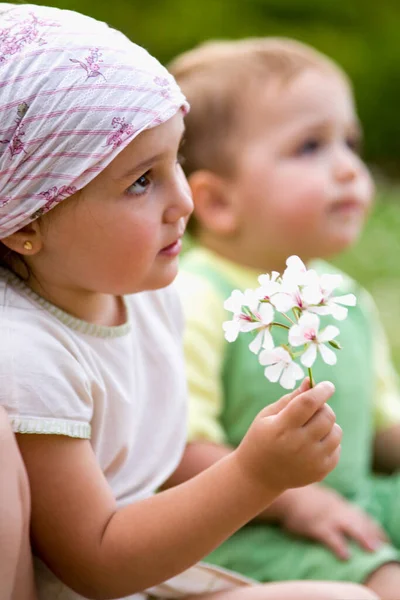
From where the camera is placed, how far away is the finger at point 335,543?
216cm

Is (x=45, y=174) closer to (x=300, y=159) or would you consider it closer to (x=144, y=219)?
(x=144, y=219)

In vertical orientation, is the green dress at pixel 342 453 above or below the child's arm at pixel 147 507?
below

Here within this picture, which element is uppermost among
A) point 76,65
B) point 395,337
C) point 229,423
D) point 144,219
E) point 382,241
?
point 76,65

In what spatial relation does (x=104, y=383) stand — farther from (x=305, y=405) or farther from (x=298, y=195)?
(x=298, y=195)

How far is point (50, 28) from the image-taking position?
4.95 ft

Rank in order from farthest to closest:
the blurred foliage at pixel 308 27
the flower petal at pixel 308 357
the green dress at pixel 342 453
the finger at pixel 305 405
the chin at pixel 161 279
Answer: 1. the blurred foliage at pixel 308 27
2. the green dress at pixel 342 453
3. the chin at pixel 161 279
4. the finger at pixel 305 405
5. the flower petal at pixel 308 357

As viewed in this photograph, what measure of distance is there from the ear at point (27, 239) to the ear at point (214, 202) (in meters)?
1.04

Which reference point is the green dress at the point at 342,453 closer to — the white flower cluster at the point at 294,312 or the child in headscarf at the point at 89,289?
the child in headscarf at the point at 89,289

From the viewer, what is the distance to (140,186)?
1.57m

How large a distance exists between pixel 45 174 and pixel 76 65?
6.7 inches

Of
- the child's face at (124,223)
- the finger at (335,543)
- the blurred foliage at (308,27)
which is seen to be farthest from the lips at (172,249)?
the blurred foliage at (308,27)

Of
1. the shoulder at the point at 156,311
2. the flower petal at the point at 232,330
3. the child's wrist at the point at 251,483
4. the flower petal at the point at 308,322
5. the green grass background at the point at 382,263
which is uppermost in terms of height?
the flower petal at the point at 308,322

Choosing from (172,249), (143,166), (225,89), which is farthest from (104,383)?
(225,89)

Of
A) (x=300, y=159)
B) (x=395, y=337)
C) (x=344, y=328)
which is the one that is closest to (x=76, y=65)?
(x=300, y=159)
